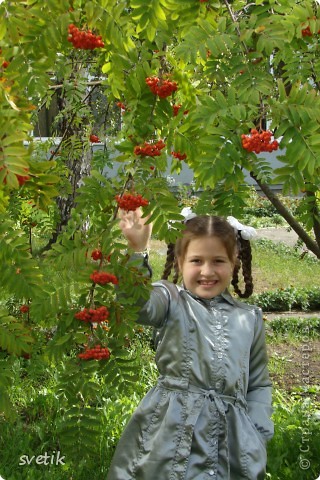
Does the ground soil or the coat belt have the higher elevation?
the coat belt

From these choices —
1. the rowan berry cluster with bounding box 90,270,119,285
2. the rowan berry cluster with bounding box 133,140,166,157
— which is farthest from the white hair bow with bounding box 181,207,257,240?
the rowan berry cluster with bounding box 90,270,119,285

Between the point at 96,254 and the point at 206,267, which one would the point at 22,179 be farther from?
the point at 206,267

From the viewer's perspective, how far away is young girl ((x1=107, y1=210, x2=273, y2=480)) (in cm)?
207

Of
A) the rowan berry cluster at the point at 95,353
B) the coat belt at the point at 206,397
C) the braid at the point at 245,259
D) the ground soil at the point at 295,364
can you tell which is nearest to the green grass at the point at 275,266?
the ground soil at the point at 295,364

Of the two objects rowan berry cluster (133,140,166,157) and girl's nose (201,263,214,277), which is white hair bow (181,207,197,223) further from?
rowan berry cluster (133,140,166,157)

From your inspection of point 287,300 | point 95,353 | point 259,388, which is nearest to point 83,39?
point 95,353

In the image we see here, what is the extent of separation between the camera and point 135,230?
2.07 m

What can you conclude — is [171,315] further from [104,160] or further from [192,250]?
[104,160]

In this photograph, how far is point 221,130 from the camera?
5.88 feet

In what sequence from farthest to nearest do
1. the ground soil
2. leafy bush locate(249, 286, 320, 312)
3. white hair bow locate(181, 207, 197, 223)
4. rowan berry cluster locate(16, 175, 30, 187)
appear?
leafy bush locate(249, 286, 320, 312)
the ground soil
white hair bow locate(181, 207, 197, 223)
rowan berry cluster locate(16, 175, 30, 187)

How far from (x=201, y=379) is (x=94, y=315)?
50cm

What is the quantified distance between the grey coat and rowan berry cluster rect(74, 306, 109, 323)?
0.27m

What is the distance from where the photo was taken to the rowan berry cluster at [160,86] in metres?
1.90

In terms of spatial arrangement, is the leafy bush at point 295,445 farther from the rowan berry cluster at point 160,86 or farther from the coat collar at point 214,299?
the rowan berry cluster at point 160,86
